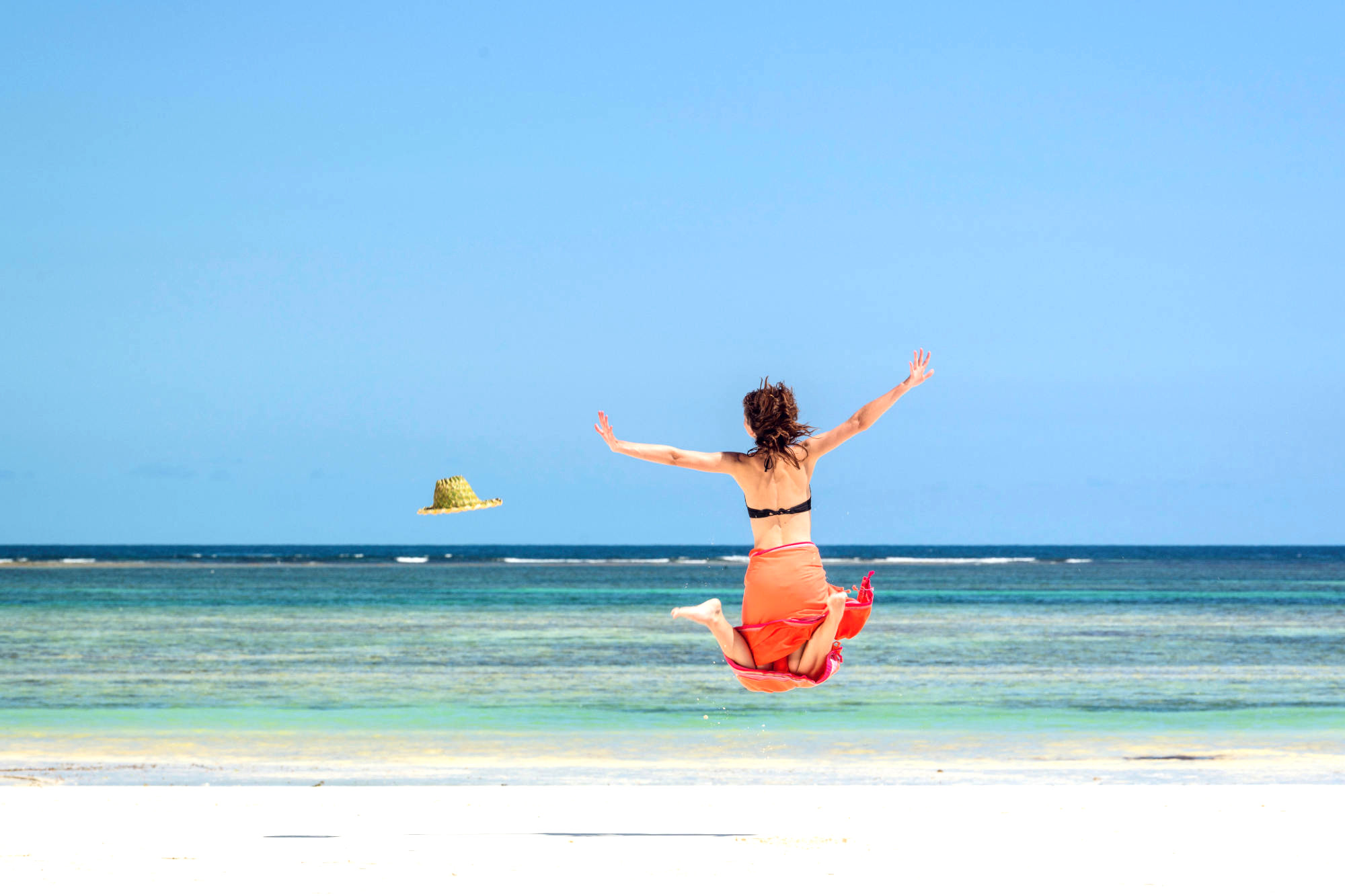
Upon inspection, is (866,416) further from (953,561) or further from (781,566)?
(953,561)

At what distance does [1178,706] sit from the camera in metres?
17.2

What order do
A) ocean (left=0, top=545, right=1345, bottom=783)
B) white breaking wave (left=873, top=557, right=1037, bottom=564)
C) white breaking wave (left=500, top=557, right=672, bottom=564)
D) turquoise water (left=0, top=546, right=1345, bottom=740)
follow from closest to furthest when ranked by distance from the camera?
ocean (left=0, top=545, right=1345, bottom=783) < turquoise water (left=0, top=546, right=1345, bottom=740) < white breaking wave (left=500, top=557, right=672, bottom=564) < white breaking wave (left=873, top=557, right=1037, bottom=564)

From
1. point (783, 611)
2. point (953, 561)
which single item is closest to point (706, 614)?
point (783, 611)

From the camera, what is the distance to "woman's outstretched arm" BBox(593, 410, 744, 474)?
560cm

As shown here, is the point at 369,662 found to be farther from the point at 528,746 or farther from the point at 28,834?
the point at 28,834

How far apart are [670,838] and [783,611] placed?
277cm

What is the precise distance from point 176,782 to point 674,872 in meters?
5.79

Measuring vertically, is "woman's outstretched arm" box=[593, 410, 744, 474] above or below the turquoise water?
above

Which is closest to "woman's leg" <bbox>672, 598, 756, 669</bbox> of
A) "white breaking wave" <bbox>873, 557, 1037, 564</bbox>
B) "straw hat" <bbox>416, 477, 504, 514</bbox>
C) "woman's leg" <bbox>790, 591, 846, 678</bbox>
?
"woman's leg" <bbox>790, 591, 846, 678</bbox>

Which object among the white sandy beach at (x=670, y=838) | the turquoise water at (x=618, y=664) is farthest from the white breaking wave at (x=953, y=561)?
the white sandy beach at (x=670, y=838)

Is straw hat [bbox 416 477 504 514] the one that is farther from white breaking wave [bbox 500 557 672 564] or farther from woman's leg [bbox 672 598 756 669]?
white breaking wave [bbox 500 557 672 564]

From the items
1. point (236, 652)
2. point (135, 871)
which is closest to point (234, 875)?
point (135, 871)

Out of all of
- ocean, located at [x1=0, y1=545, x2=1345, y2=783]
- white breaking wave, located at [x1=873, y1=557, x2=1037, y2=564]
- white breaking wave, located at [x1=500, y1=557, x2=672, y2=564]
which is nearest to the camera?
ocean, located at [x1=0, y1=545, x2=1345, y2=783]

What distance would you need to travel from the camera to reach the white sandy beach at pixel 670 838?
274 inches
